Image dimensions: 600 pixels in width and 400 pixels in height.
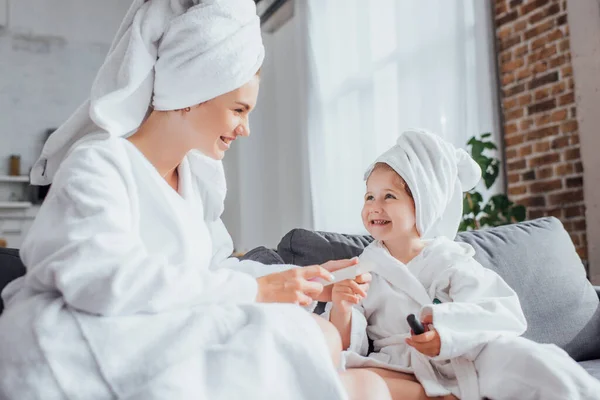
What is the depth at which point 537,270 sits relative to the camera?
1785mm

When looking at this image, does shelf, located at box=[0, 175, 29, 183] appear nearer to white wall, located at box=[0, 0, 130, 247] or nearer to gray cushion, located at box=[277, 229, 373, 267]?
white wall, located at box=[0, 0, 130, 247]

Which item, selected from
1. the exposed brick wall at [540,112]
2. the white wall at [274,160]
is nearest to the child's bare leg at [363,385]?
the exposed brick wall at [540,112]

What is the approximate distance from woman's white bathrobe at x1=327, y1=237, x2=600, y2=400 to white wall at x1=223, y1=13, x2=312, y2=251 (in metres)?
3.43

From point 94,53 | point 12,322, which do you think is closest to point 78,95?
point 94,53

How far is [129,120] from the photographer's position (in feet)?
3.52

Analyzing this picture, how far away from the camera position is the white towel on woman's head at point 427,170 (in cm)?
145

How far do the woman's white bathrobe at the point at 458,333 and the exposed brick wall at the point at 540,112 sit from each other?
6.82 ft

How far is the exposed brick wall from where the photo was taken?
331cm

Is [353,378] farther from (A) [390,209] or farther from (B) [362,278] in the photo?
(A) [390,209]

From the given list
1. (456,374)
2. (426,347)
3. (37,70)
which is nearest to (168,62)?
(426,347)

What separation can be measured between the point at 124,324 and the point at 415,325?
589mm

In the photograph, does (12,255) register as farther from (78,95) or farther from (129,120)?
(78,95)

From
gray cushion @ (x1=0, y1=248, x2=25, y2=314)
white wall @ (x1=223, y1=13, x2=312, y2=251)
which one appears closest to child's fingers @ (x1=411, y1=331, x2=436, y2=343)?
gray cushion @ (x1=0, y1=248, x2=25, y2=314)

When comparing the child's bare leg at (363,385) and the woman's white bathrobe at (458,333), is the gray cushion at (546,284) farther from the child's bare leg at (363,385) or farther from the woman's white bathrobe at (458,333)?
the child's bare leg at (363,385)
